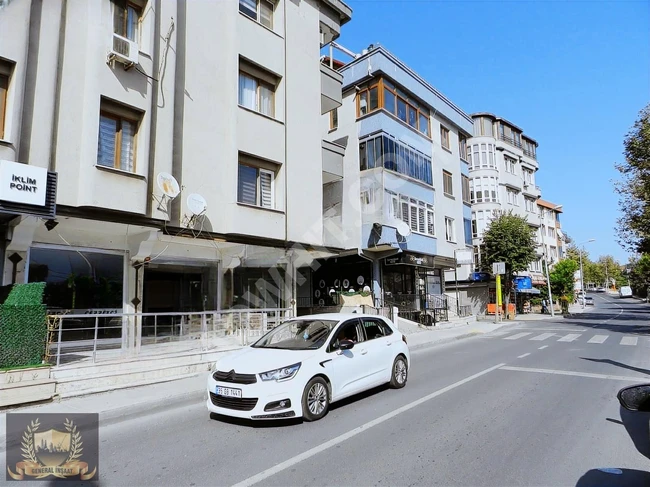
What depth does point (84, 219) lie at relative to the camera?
9.69 m

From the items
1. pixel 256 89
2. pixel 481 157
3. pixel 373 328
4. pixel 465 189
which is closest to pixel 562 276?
pixel 481 157

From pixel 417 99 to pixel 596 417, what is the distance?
2206cm

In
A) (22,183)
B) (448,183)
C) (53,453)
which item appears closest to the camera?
(53,453)

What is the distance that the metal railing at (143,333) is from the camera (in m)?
8.93

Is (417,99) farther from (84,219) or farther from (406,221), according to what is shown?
(84,219)

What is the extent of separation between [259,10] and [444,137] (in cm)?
1693

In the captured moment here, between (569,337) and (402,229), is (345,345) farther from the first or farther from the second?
(569,337)

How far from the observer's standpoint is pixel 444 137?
93.5 feet

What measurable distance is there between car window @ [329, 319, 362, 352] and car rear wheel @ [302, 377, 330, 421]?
692 millimetres

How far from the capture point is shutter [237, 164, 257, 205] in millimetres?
13641

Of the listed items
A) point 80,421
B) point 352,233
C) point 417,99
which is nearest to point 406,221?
point 352,233

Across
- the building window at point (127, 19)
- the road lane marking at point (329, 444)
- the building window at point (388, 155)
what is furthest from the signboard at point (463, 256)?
the building window at point (127, 19)

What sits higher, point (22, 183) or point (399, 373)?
point (22, 183)

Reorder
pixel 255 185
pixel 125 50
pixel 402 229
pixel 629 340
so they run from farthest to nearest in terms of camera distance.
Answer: pixel 402 229 → pixel 629 340 → pixel 255 185 → pixel 125 50
